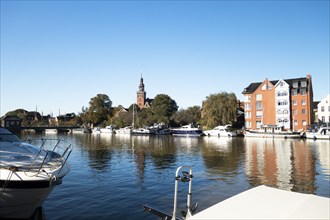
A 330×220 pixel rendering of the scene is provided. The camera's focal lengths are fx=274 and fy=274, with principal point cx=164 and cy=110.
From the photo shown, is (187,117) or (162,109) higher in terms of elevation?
(162,109)

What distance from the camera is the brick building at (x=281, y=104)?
7512 centimetres

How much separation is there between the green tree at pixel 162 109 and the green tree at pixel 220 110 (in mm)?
25442

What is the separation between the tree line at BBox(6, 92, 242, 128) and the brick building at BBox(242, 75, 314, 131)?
5182mm

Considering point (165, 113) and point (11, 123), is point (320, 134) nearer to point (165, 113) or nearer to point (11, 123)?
point (165, 113)

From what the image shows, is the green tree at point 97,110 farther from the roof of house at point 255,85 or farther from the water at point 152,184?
the water at point 152,184

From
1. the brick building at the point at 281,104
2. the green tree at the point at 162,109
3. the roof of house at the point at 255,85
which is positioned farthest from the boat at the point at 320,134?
the green tree at the point at 162,109

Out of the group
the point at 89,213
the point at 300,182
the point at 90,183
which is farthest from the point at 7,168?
the point at 300,182

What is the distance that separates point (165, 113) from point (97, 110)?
121ft

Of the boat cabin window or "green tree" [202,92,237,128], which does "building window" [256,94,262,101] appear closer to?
"green tree" [202,92,237,128]

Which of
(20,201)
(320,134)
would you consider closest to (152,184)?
(20,201)

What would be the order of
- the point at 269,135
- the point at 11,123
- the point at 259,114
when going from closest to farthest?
the point at 269,135 < the point at 259,114 < the point at 11,123

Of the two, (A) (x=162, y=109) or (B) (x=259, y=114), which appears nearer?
(B) (x=259, y=114)

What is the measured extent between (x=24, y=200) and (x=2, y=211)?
90cm

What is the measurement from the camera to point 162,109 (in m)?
107
